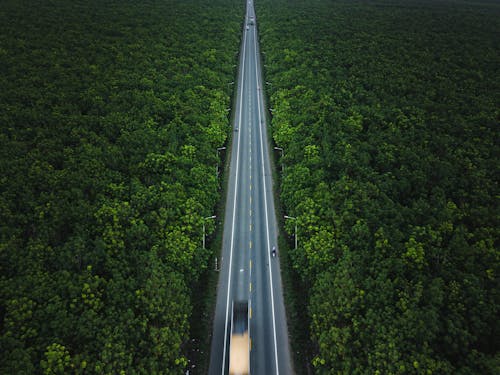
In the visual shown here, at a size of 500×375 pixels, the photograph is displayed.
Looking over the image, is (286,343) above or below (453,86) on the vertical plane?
below

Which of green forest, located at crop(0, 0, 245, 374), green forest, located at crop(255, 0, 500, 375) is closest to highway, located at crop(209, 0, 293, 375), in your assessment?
green forest, located at crop(255, 0, 500, 375)

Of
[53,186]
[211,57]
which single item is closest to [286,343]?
[53,186]

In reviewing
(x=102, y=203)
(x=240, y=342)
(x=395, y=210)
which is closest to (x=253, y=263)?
(x=240, y=342)

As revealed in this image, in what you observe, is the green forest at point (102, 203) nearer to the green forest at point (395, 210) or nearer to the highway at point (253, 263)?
the highway at point (253, 263)

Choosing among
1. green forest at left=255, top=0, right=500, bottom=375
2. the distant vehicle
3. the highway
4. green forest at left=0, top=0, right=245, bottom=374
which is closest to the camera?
green forest at left=0, top=0, right=245, bottom=374

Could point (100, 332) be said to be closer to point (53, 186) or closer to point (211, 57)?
point (53, 186)

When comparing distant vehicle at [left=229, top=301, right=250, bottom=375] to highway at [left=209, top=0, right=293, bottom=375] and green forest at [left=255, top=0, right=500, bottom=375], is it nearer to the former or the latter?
highway at [left=209, top=0, right=293, bottom=375]

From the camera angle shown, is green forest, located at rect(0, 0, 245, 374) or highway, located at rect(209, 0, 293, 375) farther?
highway, located at rect(209, 0, 293, 375)
